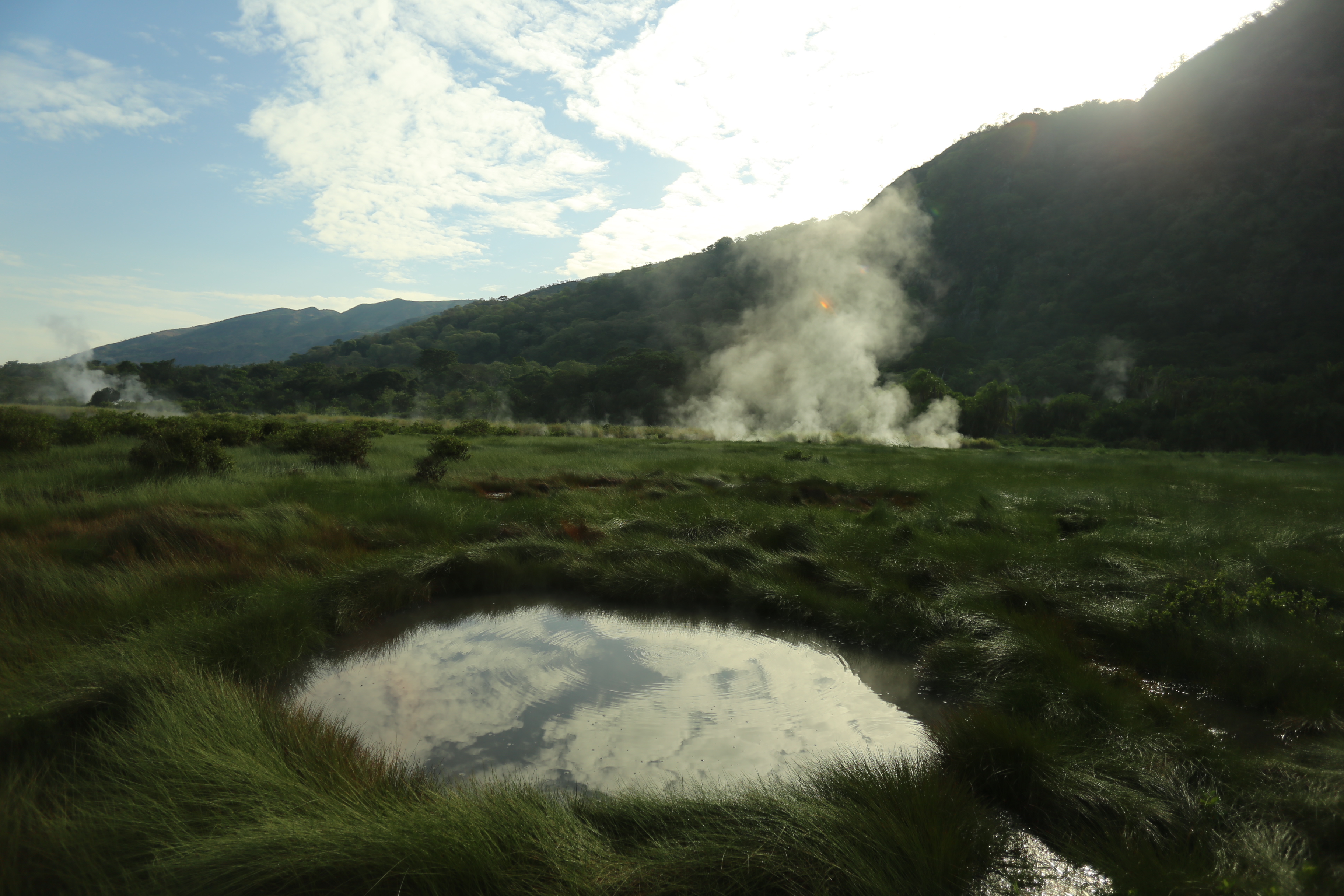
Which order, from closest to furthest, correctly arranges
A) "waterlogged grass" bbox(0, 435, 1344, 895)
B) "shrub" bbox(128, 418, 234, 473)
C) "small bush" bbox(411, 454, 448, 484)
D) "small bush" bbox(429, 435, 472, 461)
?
"waterlogged grass" bbox(0, 435, 1344, 895)
"shrub" bbox(128, 418, 234, 473)
"small bush" bbox(411, 454, 448, 484)
"small bush" bbox(429, 435, 472, 461)

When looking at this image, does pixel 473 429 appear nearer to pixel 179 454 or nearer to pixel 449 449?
pixel 449 449

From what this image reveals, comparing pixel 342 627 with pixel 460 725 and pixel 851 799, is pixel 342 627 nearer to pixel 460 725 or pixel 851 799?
pixel 460 725

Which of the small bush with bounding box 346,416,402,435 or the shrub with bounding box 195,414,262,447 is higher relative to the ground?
the shrub with bounding box 195,414,262,447

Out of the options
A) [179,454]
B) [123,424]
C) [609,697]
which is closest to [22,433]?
[179,454]

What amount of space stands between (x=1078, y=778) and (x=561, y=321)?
419 feet

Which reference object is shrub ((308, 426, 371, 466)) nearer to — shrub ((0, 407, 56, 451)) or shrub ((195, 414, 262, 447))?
shrub ((195, 414, 262, 447))

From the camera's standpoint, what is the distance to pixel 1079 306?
95812 mm

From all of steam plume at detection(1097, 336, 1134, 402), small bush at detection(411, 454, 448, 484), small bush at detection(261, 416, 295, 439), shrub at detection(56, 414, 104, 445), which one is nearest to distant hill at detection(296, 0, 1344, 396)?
steam plume at detection(1097, 336, 1134, 402)

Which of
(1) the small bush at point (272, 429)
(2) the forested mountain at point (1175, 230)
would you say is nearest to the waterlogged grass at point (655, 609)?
(1) the small bush at point (272, 429)

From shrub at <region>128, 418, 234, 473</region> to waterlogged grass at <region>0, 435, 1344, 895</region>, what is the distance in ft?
1.81

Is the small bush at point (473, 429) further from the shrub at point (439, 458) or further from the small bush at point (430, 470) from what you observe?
the small bush at point (430, 470)

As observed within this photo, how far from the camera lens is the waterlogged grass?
2.97 meters

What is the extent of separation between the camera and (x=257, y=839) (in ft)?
9.38

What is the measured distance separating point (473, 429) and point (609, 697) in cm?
Result: 3279
